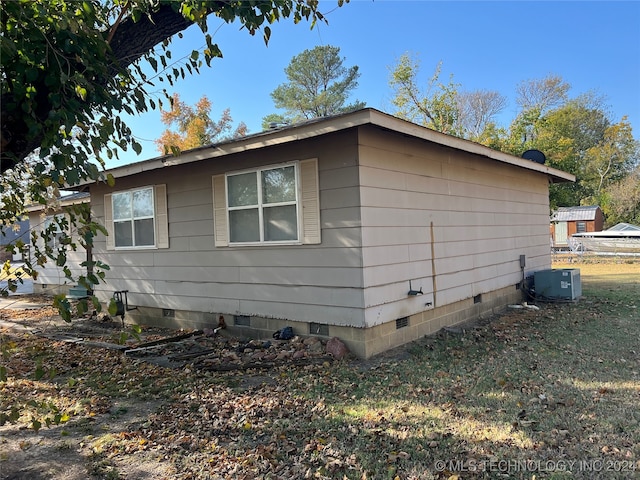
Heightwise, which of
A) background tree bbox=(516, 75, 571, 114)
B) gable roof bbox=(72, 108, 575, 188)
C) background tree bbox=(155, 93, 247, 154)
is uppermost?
background tree bbox=(516, 75, 571, 114)

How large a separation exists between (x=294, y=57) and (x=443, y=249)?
26.8 metres

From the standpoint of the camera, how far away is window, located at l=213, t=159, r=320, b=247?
5766mm

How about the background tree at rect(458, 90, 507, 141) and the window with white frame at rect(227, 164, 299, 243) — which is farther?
the background tree at rect(458, 90, 507, 141)

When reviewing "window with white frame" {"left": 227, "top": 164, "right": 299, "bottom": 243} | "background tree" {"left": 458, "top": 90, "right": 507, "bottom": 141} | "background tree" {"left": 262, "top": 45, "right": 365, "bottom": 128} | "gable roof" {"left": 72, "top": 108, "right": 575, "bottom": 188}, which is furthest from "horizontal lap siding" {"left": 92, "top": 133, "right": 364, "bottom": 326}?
"background tree" {"left": 458, "top": 90, "right": 507, "bottom": 141}

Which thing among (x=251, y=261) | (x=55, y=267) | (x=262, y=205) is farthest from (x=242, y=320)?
(x=55, y=267)

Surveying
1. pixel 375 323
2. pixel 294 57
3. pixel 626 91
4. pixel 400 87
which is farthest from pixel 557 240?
pixel 375 323

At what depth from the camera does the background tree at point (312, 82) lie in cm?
2953

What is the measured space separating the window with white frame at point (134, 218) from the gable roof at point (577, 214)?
32802 millimetres

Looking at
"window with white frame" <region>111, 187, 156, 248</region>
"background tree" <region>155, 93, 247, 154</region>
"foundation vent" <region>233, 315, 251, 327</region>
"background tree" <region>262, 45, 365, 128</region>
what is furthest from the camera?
"background tree" <region>262, 45, 365, 128</region>

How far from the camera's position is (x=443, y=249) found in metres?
6.89

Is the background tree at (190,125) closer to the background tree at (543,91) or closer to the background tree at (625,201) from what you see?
the background tree at (543,91)

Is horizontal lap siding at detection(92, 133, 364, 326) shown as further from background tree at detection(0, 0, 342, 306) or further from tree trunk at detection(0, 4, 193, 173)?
background tree at detection(0, 0, 342, 306)

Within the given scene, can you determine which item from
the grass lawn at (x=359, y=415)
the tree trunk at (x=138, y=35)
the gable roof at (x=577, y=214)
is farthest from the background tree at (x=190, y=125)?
the gable roof at (x=577, y=214)

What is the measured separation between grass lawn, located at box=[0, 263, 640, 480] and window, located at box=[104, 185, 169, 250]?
253cm
